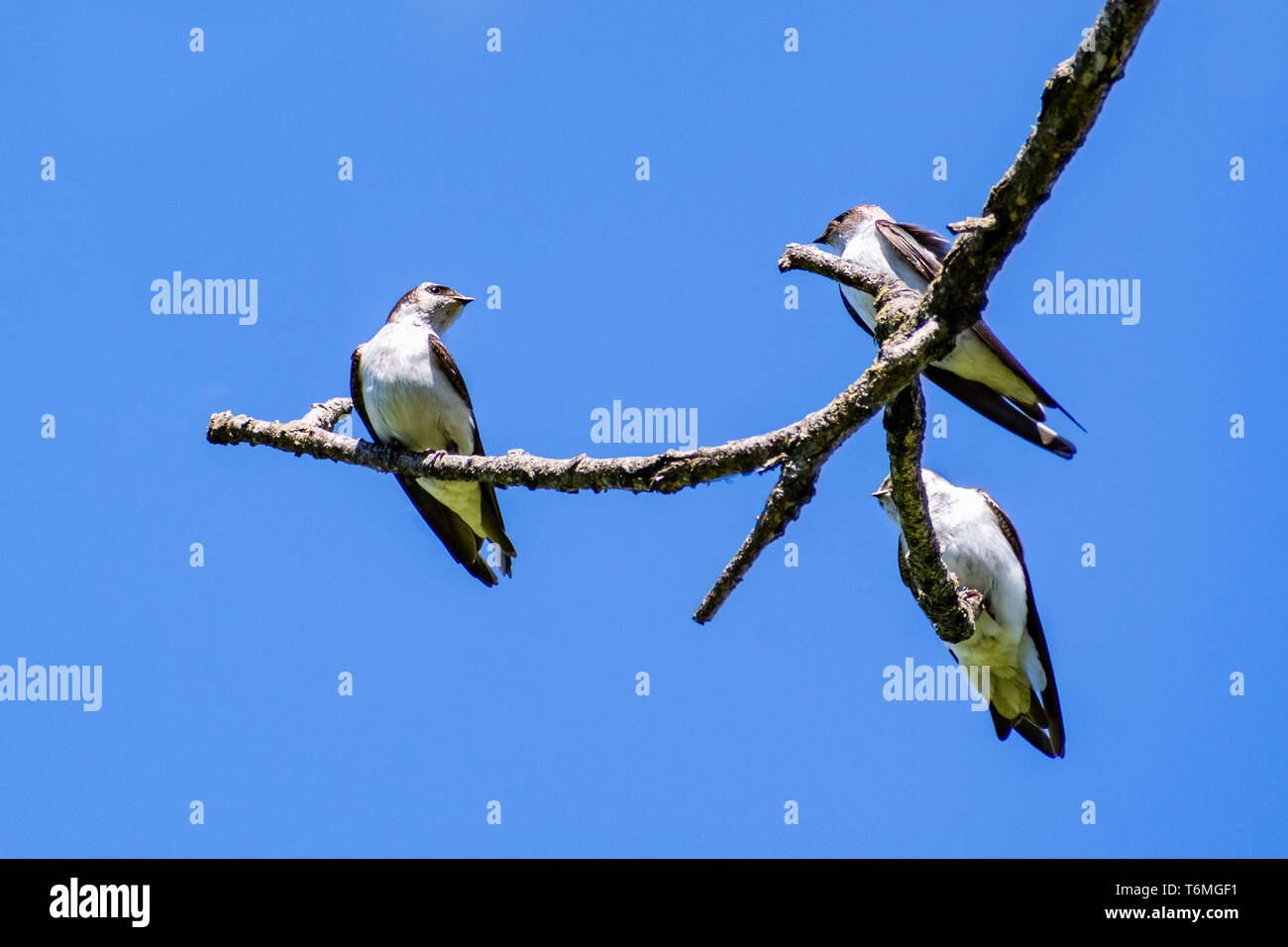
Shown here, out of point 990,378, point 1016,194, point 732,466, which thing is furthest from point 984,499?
point 1016,194

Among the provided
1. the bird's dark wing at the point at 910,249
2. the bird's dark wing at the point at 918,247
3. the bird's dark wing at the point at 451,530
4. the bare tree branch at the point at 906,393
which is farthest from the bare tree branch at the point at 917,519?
the bird's dark wing at the point at 451,530

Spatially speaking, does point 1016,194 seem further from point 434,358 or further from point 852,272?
point 434,358

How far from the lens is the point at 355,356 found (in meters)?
8.41

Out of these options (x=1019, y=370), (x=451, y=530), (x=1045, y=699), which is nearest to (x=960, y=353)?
(x=1019, y=370)

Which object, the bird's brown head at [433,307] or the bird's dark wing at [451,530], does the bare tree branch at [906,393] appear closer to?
the bird's dark wing at [451,530]

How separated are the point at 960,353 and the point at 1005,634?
1.87 meters

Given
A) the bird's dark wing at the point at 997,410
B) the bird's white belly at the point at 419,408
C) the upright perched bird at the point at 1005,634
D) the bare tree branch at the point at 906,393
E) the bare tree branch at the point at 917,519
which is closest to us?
the bare tree branch at the point at 906,393

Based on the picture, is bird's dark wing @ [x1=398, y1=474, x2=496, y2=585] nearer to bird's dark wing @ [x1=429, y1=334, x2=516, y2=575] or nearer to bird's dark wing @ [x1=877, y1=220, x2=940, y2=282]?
bird's dark wing @ [x1=429, y1=334, x2=516, y2=575]

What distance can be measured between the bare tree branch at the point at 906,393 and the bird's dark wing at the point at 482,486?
8.45 feet

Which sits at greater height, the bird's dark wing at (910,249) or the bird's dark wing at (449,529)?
Answer: the bird's dark wing at (910,249)

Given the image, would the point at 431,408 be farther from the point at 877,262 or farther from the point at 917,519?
the point at 917,519

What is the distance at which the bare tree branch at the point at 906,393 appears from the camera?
308 centimetres

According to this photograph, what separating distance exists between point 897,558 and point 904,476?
334 centimetres

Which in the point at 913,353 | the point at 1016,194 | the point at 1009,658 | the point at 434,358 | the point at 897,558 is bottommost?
the point at 1009,658
